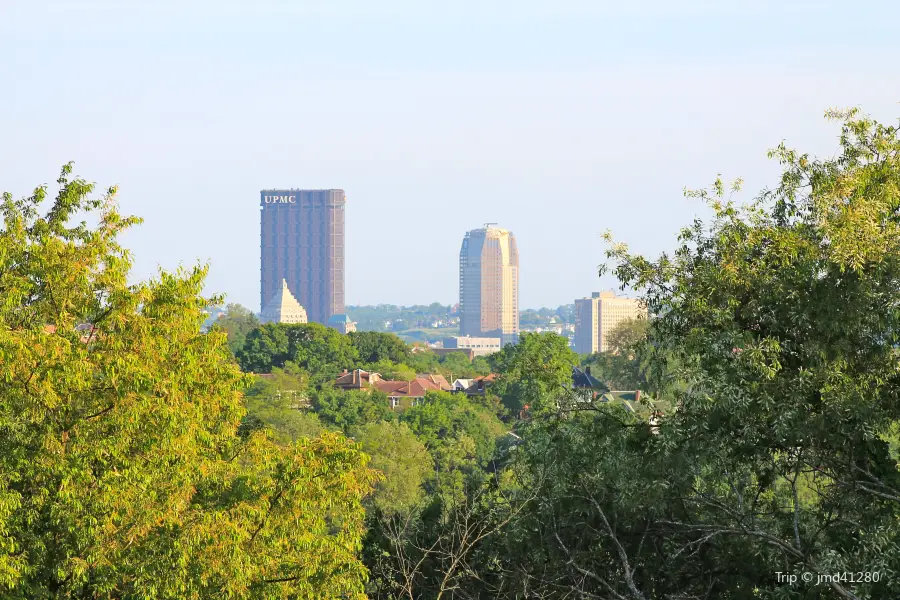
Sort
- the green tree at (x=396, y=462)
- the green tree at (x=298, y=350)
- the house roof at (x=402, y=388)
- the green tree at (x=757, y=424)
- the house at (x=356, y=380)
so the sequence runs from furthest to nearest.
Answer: the green tree at (x=298, y=350)
the house roof at (x=402, y=388)
the house at (x=356, y=380)
the green tree at (x=396, y=462)
the green tree at (x=757, y=424)

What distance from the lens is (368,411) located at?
7106cm

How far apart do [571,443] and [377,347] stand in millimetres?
91663

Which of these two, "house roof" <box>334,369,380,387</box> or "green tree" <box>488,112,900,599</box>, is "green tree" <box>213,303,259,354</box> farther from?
"green tree" <box>488,112,900,599</box>

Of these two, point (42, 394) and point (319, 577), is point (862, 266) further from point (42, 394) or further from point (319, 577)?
point (42, 394)

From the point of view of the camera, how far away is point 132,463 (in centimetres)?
1211

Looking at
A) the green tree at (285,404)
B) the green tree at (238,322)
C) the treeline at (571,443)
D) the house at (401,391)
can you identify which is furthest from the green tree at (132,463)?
the green tree at (238,322)

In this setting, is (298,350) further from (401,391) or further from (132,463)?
(132,463)

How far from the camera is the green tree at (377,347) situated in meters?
103

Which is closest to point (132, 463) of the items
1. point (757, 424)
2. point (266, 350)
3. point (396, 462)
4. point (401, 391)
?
point (757, 424)

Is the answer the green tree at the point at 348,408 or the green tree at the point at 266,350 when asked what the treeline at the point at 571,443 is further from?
the green tree at the point at 266,350

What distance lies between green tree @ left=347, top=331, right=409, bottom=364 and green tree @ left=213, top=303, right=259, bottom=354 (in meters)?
16.9

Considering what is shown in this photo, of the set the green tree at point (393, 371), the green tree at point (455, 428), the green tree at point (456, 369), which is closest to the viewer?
the green tree at point (455, 428)

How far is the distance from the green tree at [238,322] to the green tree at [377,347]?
55.6 feet

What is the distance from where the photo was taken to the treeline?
1138 centimetres
